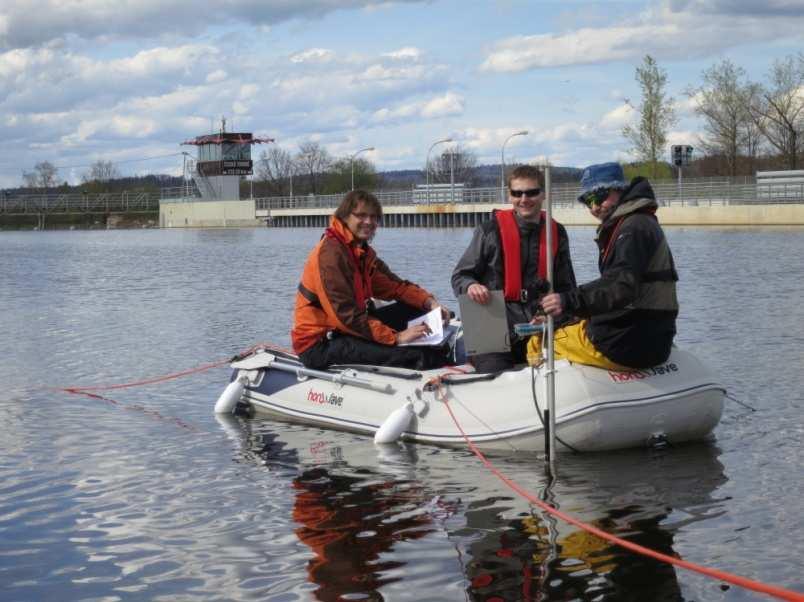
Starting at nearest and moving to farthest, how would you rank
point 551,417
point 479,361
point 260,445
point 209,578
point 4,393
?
Result: point 209,578
point 551,417
point 479,361
point 260,445
point 4,393

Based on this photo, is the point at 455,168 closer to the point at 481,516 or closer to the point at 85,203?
the point at 85,203

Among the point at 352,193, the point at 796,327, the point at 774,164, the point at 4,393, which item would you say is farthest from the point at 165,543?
the point at 774,164

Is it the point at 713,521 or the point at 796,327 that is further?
the point at 796,327

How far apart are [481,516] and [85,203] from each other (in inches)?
5577

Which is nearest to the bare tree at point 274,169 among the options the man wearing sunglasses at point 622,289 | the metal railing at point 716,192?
the metal railing at point 716,192

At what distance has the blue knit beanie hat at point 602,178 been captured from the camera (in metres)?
8.89

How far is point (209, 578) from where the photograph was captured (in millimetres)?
7090

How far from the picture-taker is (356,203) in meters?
10.7

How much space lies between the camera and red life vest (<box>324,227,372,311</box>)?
35.5ft

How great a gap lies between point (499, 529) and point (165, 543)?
87.1 inches

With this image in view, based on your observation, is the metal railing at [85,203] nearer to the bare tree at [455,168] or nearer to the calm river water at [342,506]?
the bare tree at [455,168]

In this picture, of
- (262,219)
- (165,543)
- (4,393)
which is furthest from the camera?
(262,219)

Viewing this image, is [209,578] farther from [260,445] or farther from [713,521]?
[260,445]

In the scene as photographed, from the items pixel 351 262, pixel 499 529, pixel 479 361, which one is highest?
pixel 351 262
